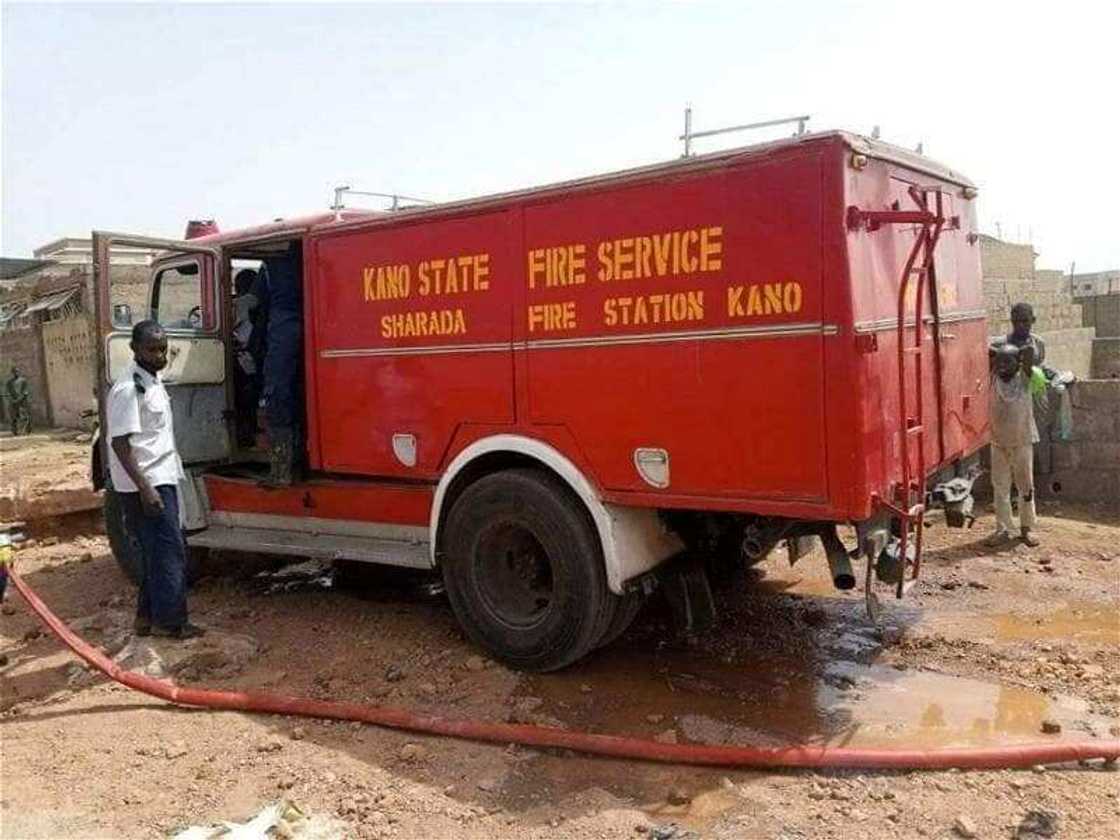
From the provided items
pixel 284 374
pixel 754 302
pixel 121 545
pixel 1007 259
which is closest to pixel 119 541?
pixel 121 545

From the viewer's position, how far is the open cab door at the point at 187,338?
579 centimetres

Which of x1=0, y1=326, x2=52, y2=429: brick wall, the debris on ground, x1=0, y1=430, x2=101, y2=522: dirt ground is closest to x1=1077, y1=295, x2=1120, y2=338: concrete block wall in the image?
x1=0, y1=430, x2=101, y2=522: dirt ground

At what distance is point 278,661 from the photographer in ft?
16.4

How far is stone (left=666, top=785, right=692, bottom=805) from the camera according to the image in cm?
338

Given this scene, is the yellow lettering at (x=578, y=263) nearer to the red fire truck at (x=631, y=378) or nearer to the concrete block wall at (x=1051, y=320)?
the red fire truck at (x=631, y=378)

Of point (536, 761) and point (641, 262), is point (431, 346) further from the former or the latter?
point (536, 761)

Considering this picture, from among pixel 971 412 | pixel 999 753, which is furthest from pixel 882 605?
pixel 999 753

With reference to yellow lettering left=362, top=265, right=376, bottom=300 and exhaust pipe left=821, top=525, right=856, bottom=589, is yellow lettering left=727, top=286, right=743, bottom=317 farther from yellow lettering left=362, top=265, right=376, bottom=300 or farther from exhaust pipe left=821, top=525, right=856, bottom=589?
yellow lettering left=362, top=265, right=376, bottom=300

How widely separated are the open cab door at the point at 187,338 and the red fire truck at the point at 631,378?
0.20 feet

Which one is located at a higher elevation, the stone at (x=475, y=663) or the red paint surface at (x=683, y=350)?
the red paint surface at (x=683, y=350)

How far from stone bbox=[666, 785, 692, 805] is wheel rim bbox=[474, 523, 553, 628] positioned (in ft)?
4.65

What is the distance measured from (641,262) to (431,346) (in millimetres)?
1413

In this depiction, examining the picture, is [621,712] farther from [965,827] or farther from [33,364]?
[33,364]

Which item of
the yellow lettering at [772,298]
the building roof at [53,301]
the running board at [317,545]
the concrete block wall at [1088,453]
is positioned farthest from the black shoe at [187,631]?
the building roof at [53,301]
